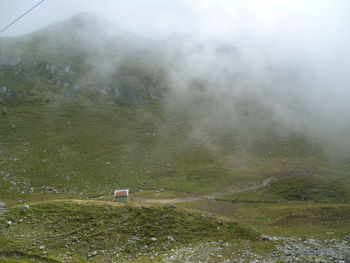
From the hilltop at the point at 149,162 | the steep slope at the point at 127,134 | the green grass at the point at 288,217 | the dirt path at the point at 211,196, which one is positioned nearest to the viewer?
the hilltop at the point at 149,162

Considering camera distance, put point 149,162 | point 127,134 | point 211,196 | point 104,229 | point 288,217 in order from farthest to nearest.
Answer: point 127,134 < point 149,162 < point 211,196 < point 288,217 < point 104,229

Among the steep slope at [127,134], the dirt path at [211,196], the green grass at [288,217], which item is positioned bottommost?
the green grass at [288,217]

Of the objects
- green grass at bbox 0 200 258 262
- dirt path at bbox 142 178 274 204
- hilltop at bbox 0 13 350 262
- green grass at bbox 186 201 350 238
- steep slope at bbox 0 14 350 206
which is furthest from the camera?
steep slope at bbox 0 14 350 206

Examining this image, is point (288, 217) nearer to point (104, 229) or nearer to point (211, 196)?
point (211, 196)

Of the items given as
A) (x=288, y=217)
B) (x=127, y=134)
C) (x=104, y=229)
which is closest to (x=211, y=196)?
(x=288, y=217)

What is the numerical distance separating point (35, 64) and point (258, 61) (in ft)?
544

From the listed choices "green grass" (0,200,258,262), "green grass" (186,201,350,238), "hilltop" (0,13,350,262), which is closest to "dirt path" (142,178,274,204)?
"hilltop" (0,13,350,262)

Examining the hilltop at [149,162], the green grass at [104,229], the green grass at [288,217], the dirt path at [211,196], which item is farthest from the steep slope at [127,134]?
the green grass at [104,229]

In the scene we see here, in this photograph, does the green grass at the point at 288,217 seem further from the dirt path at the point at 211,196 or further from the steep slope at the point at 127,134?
the steep slope at the point at 127,134

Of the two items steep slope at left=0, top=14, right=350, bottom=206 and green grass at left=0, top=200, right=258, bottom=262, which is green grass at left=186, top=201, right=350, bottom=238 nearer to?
steep slope at left=0, top=14, right=350, bottom=206

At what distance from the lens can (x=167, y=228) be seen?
2753 centimetres

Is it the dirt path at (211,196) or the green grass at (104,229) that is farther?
the dirt path at (211,196)

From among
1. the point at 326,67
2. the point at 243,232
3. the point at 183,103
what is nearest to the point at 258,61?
the point at 326,67

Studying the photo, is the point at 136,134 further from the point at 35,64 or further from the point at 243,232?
the point at 35,64
